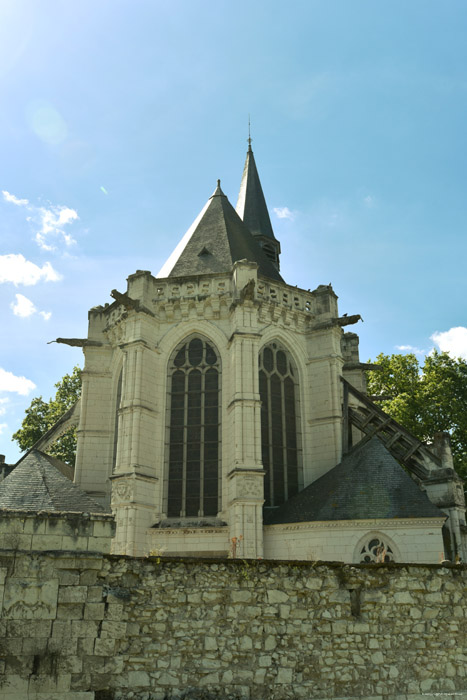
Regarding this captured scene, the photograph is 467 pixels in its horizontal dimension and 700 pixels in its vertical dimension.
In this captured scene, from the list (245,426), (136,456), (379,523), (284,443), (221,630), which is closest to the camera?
(221,630)

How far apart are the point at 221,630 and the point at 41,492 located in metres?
5.24

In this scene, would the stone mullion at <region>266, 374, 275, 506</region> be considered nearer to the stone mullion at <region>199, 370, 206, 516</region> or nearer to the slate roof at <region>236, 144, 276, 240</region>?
the stone mullion at <region>199, 370, 206, 516</region>

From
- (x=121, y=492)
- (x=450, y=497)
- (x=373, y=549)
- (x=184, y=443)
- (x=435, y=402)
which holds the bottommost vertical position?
(x=373, y=549)

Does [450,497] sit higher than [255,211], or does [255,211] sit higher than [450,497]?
[255,211]

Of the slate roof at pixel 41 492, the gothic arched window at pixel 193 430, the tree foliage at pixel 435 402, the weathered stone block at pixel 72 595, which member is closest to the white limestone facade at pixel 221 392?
the gothic arched window at pixel 193 430

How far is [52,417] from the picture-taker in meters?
28.0

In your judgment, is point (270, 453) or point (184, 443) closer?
point (184, 443)

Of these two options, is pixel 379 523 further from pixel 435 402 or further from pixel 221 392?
pixel 435 402

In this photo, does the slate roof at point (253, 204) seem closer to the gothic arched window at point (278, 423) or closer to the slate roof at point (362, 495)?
the gothic arched window at point (278, 423)

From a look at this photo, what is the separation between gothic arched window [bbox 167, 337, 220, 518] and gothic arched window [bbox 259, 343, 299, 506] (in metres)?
1.44

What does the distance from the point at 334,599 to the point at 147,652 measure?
203 centimetres

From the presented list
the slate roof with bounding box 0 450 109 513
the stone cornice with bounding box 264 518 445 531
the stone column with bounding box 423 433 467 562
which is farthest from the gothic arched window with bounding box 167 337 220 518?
the stone column with bounding box 423 433 467 562

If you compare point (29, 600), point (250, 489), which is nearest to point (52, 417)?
point (250, 489)

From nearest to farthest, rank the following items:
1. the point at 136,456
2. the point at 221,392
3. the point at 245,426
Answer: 1. the point at 245,426
2. the point at 136,456
3. the point at 221,392
